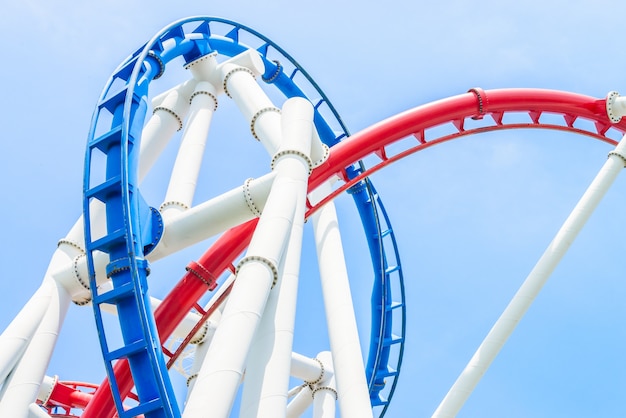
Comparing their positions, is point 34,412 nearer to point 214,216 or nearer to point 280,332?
point 214,216

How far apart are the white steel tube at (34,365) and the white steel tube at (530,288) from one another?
13.6 ft

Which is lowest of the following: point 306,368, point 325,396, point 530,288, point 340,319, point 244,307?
point 244,307

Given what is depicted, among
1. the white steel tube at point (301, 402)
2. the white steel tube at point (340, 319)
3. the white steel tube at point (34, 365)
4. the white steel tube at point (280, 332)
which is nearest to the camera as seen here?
the white steel tube at point (280, 332)

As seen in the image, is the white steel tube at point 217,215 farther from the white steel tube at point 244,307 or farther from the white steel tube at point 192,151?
the white steel tube at point 192,151

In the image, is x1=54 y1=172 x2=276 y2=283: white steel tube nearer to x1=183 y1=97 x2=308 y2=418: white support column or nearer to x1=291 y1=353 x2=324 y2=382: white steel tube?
x1=183 y1=97 x2=308 y2=418: white support column

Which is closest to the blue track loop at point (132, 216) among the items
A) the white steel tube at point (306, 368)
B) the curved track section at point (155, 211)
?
the curved track section at point (155, 211)

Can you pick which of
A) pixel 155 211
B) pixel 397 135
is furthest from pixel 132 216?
pixel 397 135

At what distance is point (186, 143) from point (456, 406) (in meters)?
5.24

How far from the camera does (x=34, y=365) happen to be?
332 inches

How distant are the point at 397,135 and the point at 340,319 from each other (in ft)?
8.83

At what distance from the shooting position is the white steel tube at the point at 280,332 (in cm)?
649

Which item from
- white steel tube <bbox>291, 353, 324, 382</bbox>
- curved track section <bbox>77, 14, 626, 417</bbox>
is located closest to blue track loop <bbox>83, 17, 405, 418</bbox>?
curved track section <bbox>77, 14, 626, 417</bbox>

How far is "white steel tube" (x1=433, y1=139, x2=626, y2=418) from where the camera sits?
8750mm

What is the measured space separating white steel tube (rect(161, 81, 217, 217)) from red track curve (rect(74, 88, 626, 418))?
0.76 meters
